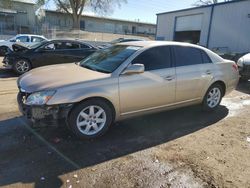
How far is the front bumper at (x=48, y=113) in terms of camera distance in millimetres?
3725

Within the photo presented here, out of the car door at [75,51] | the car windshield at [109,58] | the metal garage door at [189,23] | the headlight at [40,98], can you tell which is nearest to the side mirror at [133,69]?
the car windshield at [109,58]

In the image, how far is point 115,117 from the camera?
4320mm

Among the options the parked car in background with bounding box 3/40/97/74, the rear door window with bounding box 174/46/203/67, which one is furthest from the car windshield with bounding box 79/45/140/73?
the parked car in background with bounding box 3/40/97/74

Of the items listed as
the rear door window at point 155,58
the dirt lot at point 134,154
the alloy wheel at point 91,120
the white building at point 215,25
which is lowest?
the dirt lot at point 134,154

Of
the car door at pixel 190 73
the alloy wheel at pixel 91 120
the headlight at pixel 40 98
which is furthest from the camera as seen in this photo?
the car door at pixel 190 73

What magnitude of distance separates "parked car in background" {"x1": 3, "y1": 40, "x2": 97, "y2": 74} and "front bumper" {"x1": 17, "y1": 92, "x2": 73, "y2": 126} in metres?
6.29

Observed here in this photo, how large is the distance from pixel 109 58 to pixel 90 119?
4.28 ft

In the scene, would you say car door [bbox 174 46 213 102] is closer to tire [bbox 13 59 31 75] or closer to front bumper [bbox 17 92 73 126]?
front bumper [bbox 17 92 73 126]

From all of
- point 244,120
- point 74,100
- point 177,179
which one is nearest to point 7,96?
point 74,100

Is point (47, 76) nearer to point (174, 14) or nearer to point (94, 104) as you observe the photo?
point (94, 104)

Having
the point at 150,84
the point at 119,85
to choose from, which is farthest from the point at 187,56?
the point at 119,85

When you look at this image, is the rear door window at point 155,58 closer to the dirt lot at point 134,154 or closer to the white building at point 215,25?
the dirt lot at point 134,154

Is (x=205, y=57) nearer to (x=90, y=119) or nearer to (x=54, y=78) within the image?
(x=90, y=119)

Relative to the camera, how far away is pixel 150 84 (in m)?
4.51
